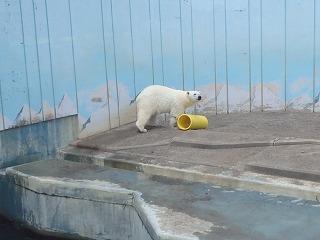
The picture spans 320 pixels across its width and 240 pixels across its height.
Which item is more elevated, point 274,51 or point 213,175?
point 274,51

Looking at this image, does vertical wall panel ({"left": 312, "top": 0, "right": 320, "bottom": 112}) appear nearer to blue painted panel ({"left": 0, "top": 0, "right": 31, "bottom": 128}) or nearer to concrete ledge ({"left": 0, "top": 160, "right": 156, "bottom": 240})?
concrete ledge ({"left": 0, "top": 160, "right": 156, "bottom": 240})

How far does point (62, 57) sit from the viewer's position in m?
5.10

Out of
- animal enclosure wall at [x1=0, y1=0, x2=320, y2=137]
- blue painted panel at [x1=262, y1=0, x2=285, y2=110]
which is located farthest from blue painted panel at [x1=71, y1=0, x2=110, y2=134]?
blue painted panel at [x1=262, y1=0, x2=285, y2=110]

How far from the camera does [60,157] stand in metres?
5.10

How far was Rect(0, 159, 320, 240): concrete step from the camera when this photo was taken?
299 centimetres

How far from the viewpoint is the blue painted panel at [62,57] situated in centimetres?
500

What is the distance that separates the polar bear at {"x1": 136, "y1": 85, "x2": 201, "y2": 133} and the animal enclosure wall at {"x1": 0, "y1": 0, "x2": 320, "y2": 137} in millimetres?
499

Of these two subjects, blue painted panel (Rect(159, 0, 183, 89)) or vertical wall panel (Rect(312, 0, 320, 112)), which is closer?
vertical wall panel (Rect(312, 0, 320, 112))

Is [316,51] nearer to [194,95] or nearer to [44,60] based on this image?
[194,95]

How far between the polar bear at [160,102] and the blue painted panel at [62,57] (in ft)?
2.33

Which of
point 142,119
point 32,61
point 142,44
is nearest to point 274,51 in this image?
point 142,44

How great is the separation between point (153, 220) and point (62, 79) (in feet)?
7.98

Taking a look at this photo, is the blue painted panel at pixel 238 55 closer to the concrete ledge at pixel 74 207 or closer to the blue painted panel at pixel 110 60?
the blue painted panel at pixel 110 60

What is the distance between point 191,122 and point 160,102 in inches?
15.9
